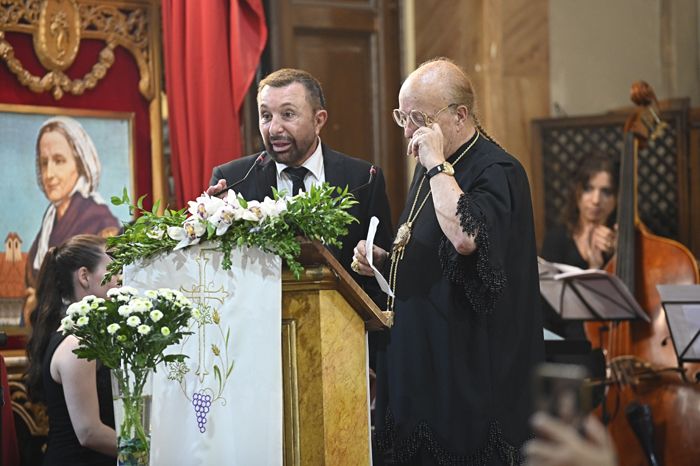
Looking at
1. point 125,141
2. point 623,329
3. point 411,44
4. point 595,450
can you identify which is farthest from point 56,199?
point 595,450

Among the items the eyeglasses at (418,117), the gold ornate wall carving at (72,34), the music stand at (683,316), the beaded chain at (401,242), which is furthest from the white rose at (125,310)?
the music stand at (683,316)

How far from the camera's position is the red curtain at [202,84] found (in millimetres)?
4688

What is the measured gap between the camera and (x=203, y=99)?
185 inches

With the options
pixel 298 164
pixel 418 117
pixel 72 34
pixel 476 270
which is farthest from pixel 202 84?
pixel 476 270

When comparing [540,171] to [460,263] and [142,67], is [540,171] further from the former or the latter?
[460,263]

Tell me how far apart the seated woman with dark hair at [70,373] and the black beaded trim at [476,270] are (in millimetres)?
1207

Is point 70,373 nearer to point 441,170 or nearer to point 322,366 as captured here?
point 322,366

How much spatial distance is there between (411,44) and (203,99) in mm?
1566

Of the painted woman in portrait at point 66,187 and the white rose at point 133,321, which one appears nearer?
the white rose at point 133,321

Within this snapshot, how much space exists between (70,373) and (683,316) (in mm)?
2420

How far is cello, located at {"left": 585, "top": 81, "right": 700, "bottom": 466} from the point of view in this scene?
492cm

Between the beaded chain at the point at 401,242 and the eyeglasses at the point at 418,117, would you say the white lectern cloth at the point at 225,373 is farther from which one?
the eyeglasses at the point at 418,117

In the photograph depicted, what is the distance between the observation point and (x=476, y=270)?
2953 millimetres

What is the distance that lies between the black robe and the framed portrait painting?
2055 millimetres
